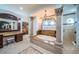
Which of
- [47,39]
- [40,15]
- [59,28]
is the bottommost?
[47,39]

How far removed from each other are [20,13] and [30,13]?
0.19 metres

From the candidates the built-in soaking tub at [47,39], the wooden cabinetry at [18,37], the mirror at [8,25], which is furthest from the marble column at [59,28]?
the mirror at [8,25]

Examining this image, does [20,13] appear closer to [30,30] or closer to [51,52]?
[30,30]

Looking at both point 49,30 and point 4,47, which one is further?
point 49,30

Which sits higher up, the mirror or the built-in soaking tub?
the mirror

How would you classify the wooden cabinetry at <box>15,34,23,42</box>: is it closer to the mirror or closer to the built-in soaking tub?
the mirror

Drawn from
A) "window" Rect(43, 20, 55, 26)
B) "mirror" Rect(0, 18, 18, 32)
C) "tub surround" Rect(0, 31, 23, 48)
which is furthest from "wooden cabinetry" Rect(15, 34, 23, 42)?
"window" Rect(43, 20, 55, 26)

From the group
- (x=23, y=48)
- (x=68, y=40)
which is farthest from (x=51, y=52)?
(x=23, y=48)

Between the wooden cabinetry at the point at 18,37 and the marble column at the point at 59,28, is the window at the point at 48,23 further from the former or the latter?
the wooden cabinetry at the point at 18,37

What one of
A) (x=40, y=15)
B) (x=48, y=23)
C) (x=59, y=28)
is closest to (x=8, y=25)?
(x=40, y=15)

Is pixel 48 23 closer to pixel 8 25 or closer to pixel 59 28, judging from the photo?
pixel 59 28

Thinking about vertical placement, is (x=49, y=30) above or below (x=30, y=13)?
below
